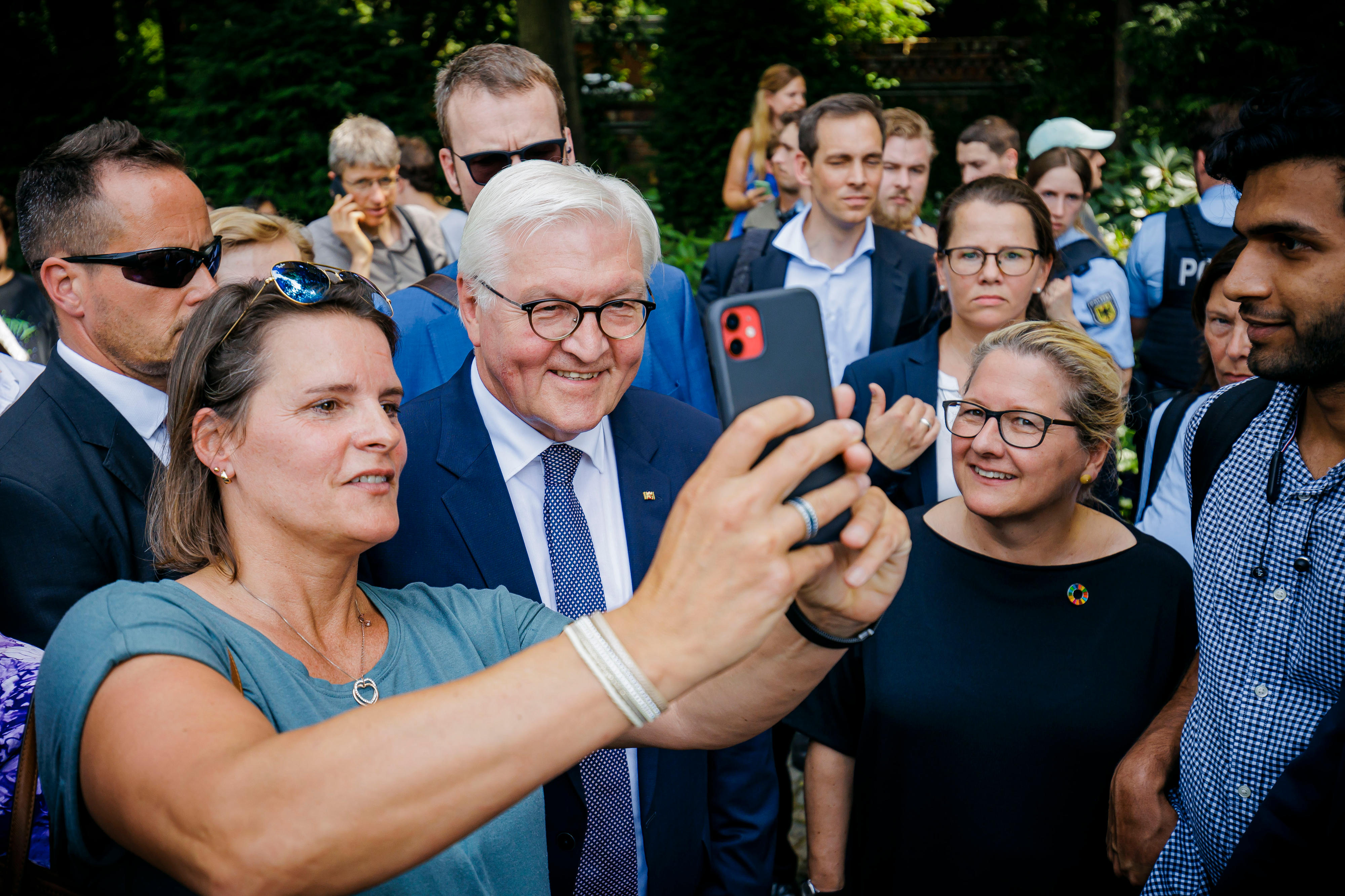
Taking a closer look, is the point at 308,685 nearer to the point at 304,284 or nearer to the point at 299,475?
the point at 299,475

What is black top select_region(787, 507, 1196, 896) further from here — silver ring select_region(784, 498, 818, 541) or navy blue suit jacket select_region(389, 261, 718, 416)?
silver ring select_region(784, 498, 818, 541)

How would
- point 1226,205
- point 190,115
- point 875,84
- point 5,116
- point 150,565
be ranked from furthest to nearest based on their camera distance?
point 875,84 < point 5,116 < point 190,115 < point 1226,205 < point 150,565

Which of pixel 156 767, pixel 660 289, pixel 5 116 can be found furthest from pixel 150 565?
pixel 5 116

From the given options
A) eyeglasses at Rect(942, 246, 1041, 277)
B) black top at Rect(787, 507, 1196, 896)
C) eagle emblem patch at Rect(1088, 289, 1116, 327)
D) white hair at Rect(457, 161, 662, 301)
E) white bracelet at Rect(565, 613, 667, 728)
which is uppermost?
white hair at Rect(457, 161, 662, 301)

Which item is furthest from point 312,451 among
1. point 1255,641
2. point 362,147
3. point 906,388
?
point 362,147

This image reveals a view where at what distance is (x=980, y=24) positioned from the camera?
63.7 feet

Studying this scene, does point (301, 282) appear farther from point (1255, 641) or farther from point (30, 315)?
point (30, 315)

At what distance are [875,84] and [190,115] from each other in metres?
10.7

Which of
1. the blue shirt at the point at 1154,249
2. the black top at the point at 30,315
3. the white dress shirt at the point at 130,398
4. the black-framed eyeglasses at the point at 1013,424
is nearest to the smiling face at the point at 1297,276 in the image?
the black-framed eyeglasses at the point at 1013,424

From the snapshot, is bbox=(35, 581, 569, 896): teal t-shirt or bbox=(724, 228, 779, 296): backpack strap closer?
bbox=(35, 581, 569, 896): teal t-shirt

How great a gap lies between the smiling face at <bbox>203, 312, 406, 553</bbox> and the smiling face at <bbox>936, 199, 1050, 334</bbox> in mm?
2553

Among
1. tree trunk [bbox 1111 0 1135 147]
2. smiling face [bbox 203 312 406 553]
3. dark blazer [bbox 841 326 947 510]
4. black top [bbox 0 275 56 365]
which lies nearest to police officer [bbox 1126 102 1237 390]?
dark blazer [bbox 841 326 947 510]

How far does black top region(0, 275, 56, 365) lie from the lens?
4621 mm

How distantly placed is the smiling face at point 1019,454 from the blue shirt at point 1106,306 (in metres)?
1.76
